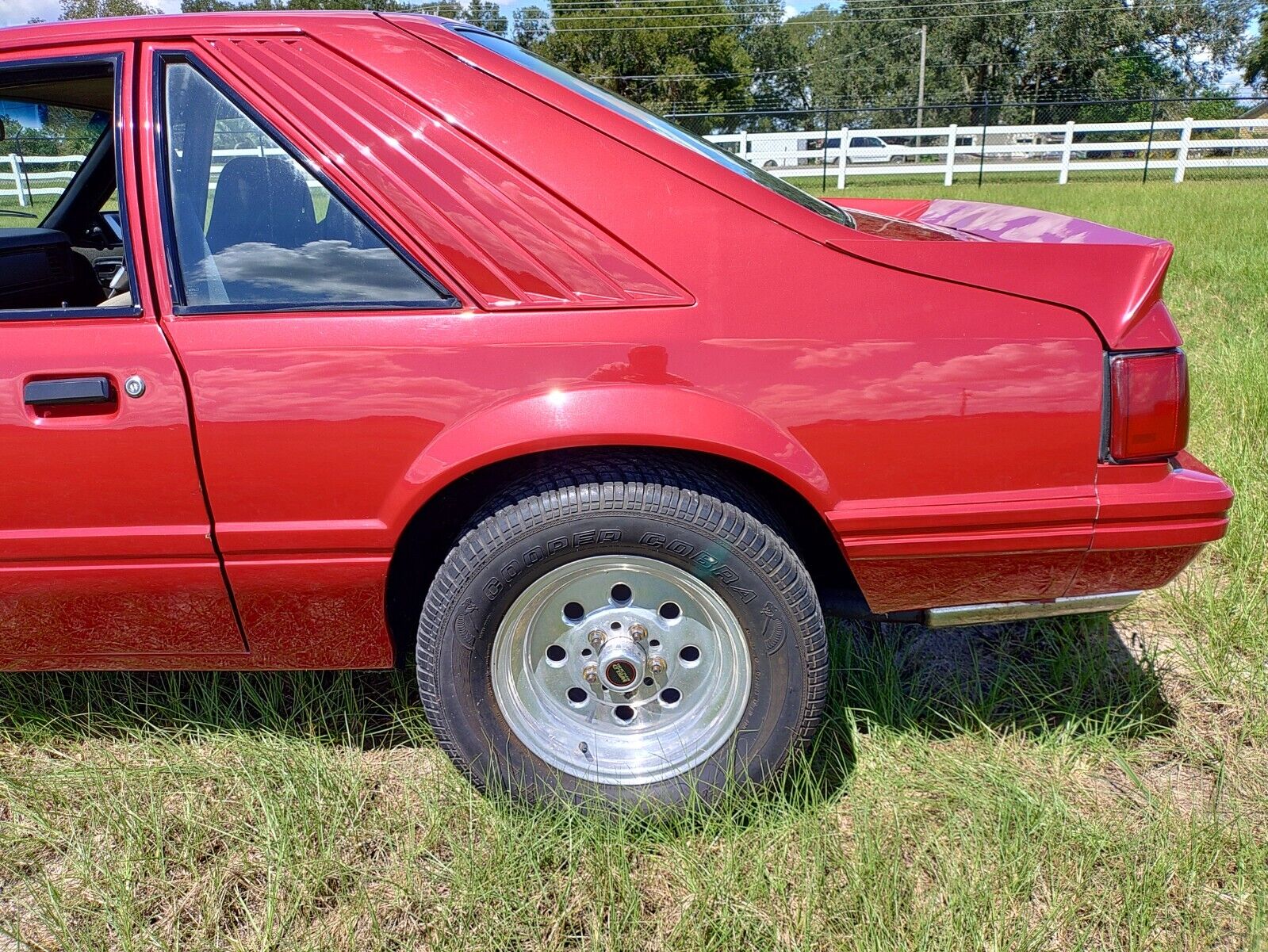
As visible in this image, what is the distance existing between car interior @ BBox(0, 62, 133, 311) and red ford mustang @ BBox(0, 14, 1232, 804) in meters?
0.27

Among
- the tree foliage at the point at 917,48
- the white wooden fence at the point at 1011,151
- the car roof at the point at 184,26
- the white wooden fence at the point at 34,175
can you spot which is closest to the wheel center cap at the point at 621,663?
the car roof at the point at 184,26

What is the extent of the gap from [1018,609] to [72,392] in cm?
210

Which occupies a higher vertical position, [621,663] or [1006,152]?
[1006,152]

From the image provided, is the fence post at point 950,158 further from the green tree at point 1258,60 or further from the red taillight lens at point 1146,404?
the green tree at point 1258,60

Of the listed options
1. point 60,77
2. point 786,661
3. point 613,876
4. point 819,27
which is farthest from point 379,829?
point 819,27

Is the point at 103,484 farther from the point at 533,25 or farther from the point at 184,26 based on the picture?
the point at 533,25

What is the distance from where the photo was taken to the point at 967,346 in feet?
5.89

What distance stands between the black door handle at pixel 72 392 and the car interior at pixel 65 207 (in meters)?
0.19

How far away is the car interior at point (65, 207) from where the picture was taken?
2.30m

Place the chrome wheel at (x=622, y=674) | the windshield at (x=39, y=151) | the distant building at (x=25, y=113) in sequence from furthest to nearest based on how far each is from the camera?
the windshield at (x=39, y=151) → the distant building at (x=25, y=113) → the chrome wheel at (x=622, y=674)

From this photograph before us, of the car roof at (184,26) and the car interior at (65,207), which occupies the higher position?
the car roof at (184,26)

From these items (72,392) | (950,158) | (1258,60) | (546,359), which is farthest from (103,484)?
(1258,60)

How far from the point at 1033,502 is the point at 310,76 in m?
1.78

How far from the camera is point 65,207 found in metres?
3.29
